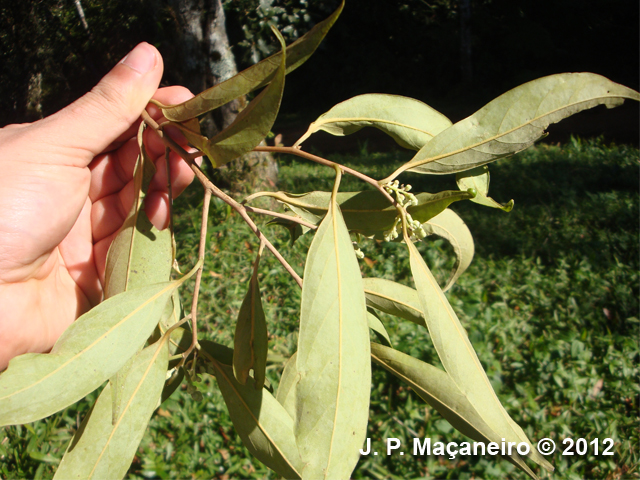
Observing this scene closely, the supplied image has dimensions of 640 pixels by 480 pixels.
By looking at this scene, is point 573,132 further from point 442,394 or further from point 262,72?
point 262,72

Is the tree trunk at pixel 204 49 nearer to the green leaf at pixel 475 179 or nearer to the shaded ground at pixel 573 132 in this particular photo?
the green leaf at pixel 475 179

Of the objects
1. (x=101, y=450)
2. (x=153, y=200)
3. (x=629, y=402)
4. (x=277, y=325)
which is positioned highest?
(x=153, y=200)

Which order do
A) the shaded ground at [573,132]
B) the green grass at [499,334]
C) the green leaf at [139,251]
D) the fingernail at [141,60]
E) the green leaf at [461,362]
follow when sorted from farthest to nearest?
the shaded ground at [573,132], the green grass at [499,334], the fingernail at [141,60], the green leaf at [139,251], the green leaf at [461,362]

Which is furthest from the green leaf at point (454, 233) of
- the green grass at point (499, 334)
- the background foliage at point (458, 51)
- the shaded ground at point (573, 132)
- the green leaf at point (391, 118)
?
the background foliage at point (458, 51)

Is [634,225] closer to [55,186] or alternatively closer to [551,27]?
[55,186]

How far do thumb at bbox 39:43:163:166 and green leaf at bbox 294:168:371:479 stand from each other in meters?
0.83

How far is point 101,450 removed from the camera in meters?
0.90

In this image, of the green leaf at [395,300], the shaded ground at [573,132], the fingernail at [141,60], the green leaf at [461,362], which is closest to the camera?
the green leaf at [461,362]

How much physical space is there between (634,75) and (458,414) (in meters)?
12.5

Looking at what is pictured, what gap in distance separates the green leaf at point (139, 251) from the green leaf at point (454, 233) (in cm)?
65

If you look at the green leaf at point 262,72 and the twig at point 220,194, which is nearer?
the green leaf at point 262,72

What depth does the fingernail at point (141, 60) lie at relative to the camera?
1250 mm

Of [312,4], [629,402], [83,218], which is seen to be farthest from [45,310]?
[312,4]

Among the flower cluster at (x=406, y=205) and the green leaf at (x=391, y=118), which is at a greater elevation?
the green leaf at (x=391, y=118)
